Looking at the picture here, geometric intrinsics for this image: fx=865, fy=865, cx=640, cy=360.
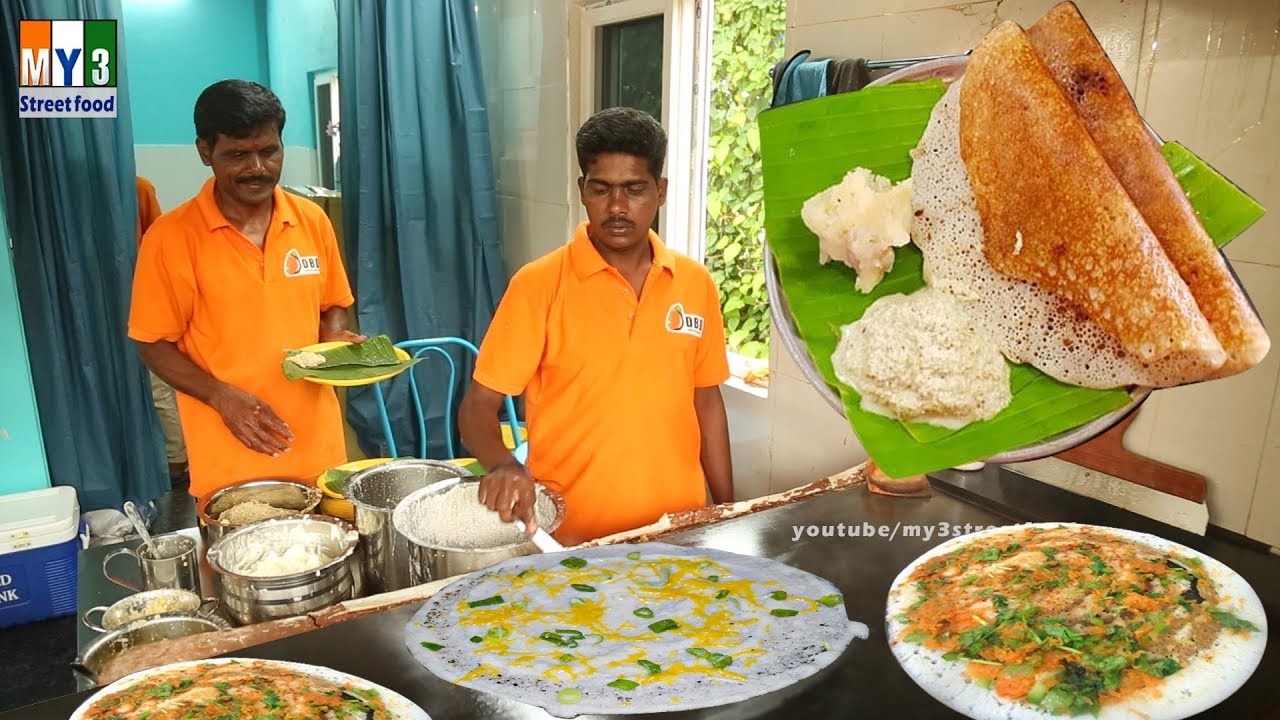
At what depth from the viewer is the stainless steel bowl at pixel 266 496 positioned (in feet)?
6.30

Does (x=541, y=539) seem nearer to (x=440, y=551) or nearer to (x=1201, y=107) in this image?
(x=440, y=551)

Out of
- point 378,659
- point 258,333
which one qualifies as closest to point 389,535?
point 378,659

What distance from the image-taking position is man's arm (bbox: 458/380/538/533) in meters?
1.64

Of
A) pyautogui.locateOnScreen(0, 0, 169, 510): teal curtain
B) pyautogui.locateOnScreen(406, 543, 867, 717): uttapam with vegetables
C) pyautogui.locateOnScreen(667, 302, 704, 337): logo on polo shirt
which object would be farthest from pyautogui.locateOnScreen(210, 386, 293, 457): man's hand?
pyautogui.locateOnScreen(0, 0, 169, 510): teal curtain

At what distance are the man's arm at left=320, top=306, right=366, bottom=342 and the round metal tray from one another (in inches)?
73.1

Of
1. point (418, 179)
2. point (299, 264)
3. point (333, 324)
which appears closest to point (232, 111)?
point (299, 264)

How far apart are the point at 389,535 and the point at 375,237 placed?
2.67m

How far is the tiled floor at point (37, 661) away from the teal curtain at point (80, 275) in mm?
649

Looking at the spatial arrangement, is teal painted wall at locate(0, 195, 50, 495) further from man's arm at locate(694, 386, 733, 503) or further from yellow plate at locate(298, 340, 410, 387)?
man's arm at locate(694, 386, 733, 503)

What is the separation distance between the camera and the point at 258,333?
2.40 metres

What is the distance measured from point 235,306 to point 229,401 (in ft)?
0.94

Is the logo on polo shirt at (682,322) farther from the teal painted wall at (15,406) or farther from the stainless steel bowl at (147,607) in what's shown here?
the teal painted wall at (15,406)

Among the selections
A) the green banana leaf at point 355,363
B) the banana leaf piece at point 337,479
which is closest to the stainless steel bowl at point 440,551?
the banana leaf piece at point 337,479

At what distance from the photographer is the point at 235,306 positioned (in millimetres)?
2369
